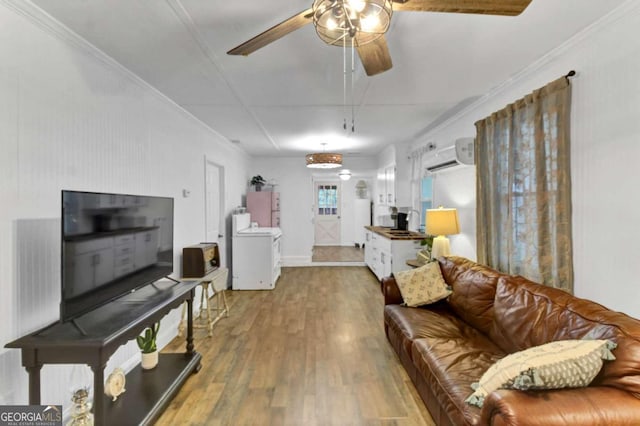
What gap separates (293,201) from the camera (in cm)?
712

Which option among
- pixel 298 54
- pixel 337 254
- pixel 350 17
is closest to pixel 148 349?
pixel 298 54

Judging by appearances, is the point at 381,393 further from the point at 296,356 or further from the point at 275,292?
the point at 275,292

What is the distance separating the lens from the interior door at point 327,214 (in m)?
9.12

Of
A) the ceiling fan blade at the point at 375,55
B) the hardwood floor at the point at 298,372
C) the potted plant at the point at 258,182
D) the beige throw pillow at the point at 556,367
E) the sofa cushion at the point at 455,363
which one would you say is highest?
the ceiling fan blade at the point at 375,55

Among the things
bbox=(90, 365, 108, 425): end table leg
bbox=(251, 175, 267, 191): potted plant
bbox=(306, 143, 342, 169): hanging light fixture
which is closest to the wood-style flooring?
bbox=(251, 175, 267, 191): potted plant

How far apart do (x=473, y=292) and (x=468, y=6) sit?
2113 millimetres

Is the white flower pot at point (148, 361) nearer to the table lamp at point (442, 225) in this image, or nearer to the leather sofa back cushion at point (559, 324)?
the leather sofa back cushion at point (559, 324)

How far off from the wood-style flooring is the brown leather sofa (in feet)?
13.8

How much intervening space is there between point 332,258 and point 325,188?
2.42 metres

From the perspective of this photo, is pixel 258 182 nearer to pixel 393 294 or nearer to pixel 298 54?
pixel 393 294

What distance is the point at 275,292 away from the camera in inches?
196

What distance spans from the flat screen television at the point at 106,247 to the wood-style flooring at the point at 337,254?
516 cm

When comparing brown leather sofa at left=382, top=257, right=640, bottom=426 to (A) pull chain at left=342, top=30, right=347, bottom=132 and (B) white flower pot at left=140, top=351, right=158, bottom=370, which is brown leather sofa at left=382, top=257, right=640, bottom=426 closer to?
(A) pull chain at left=342, top=30, right=347, bottom=132

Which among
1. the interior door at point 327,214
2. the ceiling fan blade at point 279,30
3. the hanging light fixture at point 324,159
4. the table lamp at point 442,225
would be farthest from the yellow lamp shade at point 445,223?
the interior door at point 327,214
